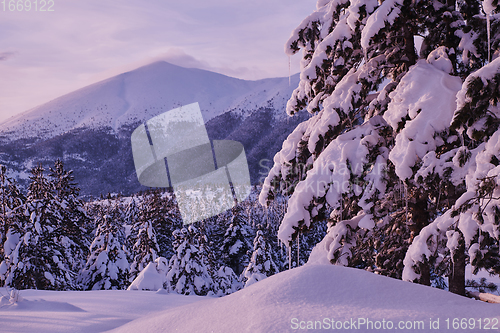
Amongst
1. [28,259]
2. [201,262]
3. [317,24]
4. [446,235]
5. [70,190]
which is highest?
[317,24]

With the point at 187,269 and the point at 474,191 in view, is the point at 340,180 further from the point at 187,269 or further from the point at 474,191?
the point at 187,269

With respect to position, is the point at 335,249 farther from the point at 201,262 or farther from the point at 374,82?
the point at 201,262

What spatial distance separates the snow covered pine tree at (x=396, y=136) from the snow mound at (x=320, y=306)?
1260 mm

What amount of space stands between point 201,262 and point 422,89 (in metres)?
21.4

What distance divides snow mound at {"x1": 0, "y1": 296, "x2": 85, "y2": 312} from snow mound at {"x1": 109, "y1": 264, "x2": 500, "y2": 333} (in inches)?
95.4

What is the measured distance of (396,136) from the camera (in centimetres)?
493

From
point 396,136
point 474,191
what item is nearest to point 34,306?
point 396,136

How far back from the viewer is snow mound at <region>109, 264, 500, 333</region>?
2699mm

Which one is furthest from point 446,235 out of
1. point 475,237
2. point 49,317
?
point 49,317

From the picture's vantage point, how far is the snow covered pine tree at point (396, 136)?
4.38 meters

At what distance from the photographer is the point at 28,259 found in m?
17.8

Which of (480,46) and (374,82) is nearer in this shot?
(480,46)

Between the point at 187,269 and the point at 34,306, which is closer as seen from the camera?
the point at 34,306

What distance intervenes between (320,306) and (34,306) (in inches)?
205
